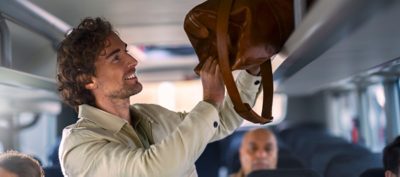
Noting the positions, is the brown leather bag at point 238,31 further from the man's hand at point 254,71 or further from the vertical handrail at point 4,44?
the vertical handrail at point 4,44

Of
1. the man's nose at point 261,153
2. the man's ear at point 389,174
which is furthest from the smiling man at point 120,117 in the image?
the man's nose at point 261,153

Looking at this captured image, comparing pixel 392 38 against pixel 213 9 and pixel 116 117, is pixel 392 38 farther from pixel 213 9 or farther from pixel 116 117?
pixel 116 117

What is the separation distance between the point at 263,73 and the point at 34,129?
383 centimetres

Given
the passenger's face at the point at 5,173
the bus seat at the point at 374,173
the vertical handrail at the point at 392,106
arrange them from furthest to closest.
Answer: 1. the vertical handrail at the point at 392,106
2. the bus seat at the point at 374,173
3. the passenger's face at the point at 5,173

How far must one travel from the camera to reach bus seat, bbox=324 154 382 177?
4234mm

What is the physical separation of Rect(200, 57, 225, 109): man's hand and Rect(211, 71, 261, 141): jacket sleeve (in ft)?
1.44

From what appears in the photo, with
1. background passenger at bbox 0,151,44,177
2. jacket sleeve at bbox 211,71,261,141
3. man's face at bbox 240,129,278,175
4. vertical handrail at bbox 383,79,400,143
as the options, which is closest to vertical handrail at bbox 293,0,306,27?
jacket sleeve at bbox 211,71,261,141

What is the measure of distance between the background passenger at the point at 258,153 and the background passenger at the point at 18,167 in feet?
7.57

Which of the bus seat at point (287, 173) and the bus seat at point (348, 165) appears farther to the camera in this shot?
the bus seat at point (348, 165)

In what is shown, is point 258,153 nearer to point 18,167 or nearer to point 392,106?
point 392,106

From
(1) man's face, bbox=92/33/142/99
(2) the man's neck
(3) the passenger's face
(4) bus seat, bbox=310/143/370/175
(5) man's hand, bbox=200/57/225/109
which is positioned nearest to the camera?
(5) man's hand, bbox=200/57/225/109

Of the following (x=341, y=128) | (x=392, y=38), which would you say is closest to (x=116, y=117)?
(x=392, y=38)

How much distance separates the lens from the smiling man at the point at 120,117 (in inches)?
76.2

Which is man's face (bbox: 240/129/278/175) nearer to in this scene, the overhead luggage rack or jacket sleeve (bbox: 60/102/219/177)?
the overhead luggage rack
